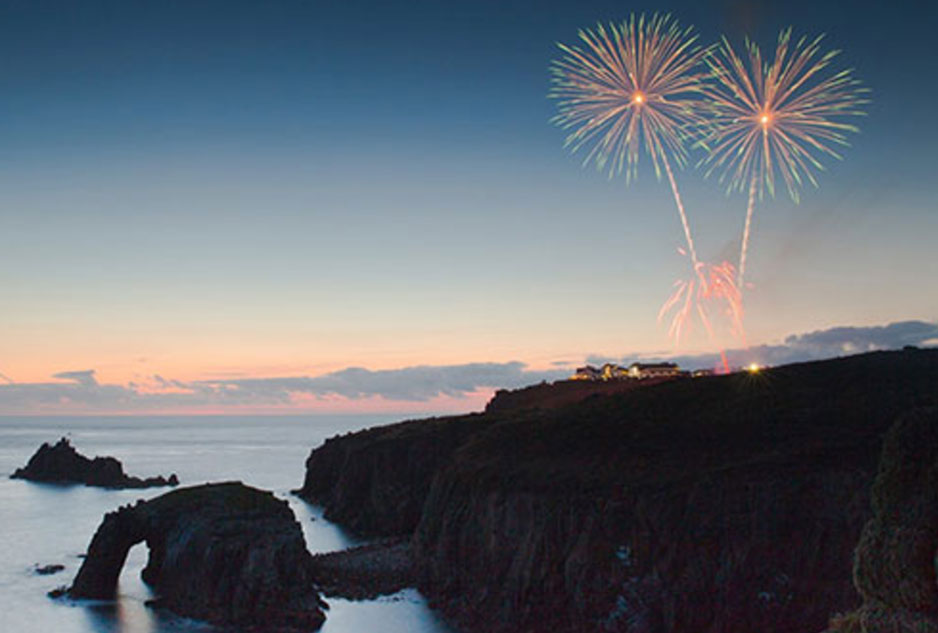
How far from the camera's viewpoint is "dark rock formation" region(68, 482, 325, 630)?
56.7 m

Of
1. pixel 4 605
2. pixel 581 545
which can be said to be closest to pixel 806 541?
pixel 581 545

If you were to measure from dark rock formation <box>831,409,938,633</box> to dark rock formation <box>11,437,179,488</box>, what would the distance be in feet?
535

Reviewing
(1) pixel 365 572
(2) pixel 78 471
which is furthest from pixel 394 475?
(2) pixel 78 471

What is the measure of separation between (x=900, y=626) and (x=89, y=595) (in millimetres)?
62911

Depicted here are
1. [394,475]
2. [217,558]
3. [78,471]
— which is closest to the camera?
[217,558]

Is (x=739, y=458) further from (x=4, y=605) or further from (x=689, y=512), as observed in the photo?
(x=4, y=605)

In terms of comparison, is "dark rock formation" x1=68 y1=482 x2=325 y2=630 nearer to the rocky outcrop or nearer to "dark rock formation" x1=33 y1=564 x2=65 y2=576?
"dark rock formation" x1=33 y1=564 x2=65 y2=576

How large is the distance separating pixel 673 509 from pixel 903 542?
99.0ft

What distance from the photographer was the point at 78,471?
17225 centimetres

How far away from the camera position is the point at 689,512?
169 ft

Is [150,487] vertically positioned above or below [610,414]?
below

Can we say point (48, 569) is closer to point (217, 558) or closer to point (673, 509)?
point (217, 558)

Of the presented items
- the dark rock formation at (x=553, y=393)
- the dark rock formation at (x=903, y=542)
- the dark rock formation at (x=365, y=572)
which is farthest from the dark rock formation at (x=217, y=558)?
the dark rock formation at (x=553, y=393)

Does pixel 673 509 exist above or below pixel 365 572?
above
